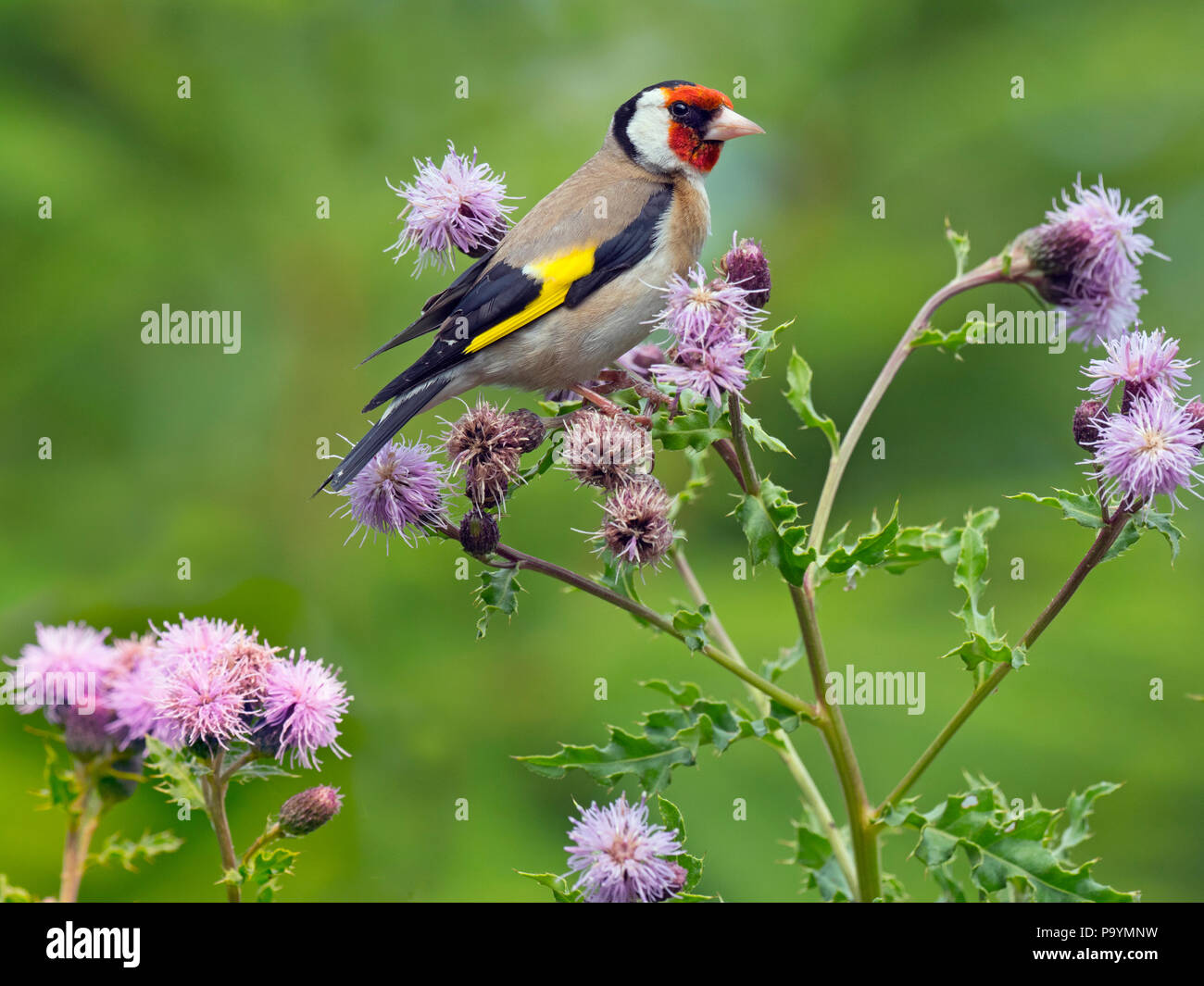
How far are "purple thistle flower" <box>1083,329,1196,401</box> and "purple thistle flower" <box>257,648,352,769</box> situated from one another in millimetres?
1137

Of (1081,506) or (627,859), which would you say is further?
(1081,506)

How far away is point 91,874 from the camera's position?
2404 mm

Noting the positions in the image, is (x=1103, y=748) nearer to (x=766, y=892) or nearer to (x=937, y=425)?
(x=766, y=892)

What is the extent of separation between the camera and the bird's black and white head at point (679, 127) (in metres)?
2.33

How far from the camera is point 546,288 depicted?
2.04m

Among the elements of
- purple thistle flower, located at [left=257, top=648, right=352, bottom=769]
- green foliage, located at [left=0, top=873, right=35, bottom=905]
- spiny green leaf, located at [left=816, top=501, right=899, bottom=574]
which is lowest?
green foliage, located at [left=0, top=873, right=35, bottom=905]

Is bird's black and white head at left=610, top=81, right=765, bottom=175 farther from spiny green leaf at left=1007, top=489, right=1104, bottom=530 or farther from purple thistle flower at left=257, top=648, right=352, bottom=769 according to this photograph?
purple thistle flower at left=257, top=648, right=352, bottom=769

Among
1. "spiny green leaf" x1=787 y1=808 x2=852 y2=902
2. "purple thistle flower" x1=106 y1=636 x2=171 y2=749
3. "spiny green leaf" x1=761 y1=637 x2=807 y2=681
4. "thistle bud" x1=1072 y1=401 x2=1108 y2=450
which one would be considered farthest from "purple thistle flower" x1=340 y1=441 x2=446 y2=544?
"thistle bud" x1=1072 y1=401 x2=1108 y2=450

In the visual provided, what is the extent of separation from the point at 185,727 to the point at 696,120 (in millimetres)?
1576

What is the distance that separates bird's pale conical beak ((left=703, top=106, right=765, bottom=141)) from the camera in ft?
7.55

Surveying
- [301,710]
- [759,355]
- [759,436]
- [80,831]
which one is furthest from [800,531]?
[80,831]

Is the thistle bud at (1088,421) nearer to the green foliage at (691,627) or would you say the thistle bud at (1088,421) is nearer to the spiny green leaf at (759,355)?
the spiny green leaf at (759,355)

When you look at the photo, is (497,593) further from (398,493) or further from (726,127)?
(726,127)

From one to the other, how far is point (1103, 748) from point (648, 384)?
2.07 meters
